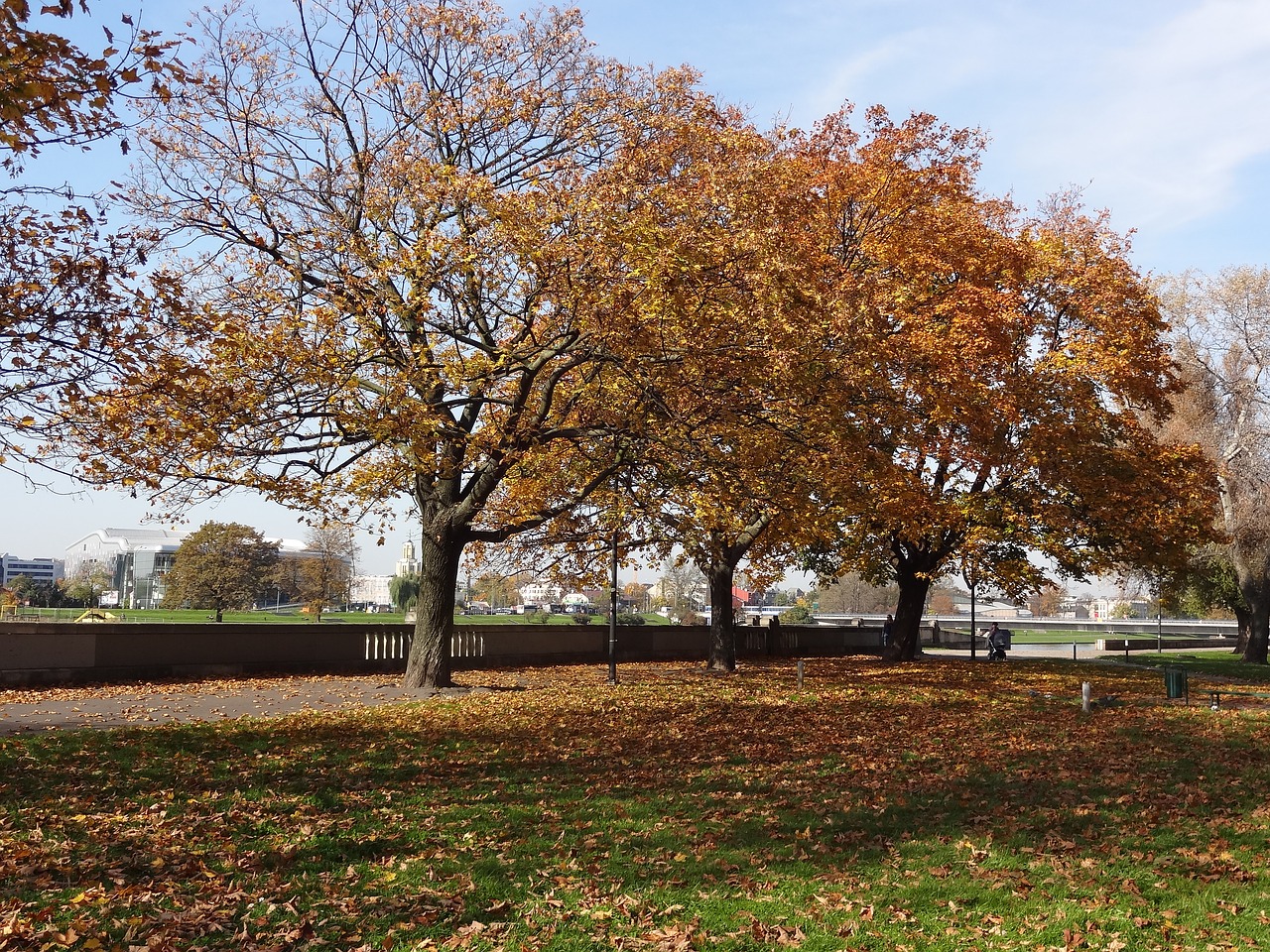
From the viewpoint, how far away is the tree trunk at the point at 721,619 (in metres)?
26.7

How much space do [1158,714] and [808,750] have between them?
9.01 meters

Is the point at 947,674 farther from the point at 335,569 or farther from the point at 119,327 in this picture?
the point at 335,569

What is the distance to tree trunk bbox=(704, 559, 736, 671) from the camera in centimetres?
2666

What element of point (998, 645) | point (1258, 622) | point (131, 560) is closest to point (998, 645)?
point (998, 645)

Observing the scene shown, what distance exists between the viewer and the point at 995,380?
2700 cm

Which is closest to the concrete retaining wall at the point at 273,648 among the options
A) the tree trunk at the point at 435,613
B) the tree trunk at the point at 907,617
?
the tree trunk at the point at 435,613

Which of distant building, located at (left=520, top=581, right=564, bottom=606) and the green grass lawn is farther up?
distant building, located at (left=520, top=581, right=564, bottom=606)

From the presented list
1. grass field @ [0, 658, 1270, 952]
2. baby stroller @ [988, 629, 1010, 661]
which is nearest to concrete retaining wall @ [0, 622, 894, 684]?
grass field @ [0, 658, 1270, 952]

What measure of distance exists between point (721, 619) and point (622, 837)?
61.9 feet

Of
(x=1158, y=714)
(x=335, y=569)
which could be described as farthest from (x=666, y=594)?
(x=1158, y=714)

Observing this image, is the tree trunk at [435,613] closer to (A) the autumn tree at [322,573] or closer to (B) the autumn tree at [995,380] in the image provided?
(B) the autumn tree at [995,380]

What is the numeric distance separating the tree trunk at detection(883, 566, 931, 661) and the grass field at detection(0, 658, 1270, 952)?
60.7 ft

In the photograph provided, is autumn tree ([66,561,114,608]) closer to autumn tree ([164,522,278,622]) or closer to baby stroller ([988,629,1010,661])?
autumn tree ([164,522,278,622])

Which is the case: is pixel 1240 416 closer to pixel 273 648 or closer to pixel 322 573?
pixel 273 648
